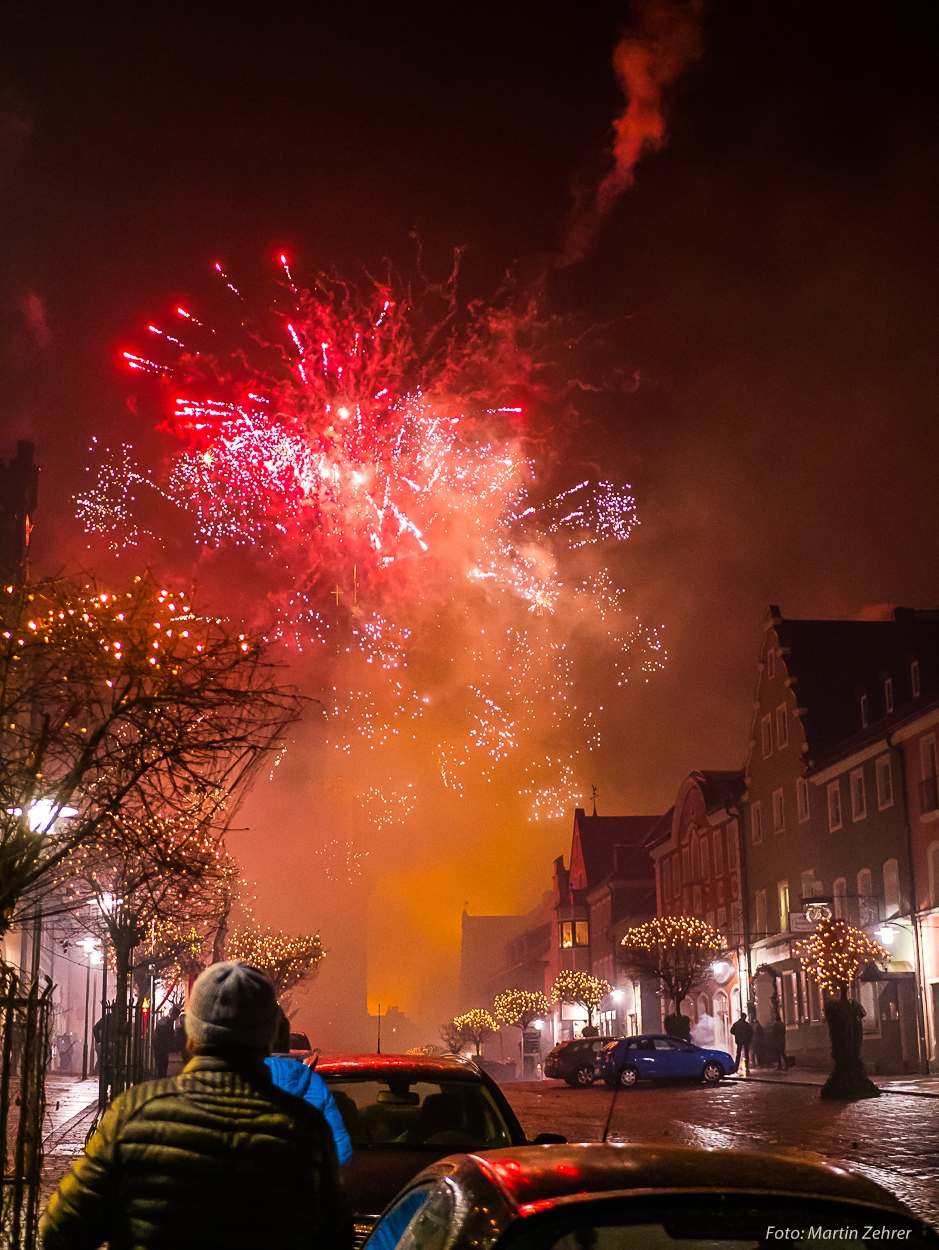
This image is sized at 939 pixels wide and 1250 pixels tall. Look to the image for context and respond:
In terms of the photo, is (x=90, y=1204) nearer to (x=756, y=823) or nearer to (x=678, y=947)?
(x=678, y=947)

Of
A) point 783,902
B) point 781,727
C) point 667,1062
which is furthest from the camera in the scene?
point 781,727

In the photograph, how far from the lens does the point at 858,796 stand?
4516 cm

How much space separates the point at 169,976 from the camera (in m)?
43.4

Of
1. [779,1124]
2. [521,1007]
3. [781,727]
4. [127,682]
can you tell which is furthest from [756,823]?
[127,682]

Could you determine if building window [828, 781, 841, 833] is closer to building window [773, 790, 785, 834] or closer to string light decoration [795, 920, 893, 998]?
building window [773, 790, 785, 834]

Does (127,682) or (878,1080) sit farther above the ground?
(127,682)

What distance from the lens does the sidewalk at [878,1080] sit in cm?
2770

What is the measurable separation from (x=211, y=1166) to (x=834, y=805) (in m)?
46.3

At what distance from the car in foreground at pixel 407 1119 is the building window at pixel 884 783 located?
36974mm

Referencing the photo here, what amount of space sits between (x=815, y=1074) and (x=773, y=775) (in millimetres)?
17288

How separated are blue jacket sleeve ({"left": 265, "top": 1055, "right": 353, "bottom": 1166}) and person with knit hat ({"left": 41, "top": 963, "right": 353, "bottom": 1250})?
5.40 feet

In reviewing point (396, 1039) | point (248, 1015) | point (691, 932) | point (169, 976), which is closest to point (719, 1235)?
point (248, 1015)

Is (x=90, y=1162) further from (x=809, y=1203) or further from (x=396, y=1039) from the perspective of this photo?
(x=396, y=1039)

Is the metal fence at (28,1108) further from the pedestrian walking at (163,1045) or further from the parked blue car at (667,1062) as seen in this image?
the parked blue car at (667,1062)
